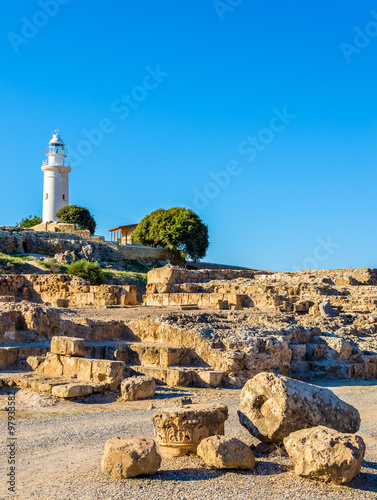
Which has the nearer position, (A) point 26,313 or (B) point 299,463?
(B) point 299,463

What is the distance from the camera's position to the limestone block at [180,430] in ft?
19.8

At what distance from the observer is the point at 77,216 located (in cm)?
5294

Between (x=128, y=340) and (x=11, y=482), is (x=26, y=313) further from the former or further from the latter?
(x=11, y=482)

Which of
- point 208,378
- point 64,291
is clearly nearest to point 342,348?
point 208,378

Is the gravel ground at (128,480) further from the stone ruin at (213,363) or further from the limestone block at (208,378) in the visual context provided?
the limestone block at (208,378)

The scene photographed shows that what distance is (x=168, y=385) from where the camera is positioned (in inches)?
417

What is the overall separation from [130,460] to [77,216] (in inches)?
1926

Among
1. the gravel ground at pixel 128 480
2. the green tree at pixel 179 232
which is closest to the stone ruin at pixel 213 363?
the gravel ground at pixel 128 480

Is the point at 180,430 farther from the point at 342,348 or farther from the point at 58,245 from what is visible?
the point at 58,245

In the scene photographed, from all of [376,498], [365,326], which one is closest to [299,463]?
[376,498]

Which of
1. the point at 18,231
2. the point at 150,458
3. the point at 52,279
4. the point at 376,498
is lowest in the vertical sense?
the point at 376,498

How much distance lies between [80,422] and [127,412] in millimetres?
879

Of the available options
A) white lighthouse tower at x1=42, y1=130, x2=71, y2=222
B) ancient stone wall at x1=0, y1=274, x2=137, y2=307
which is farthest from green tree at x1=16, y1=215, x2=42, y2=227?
ancient stone wall at x1=0, y1=274, x2=137, y2=307

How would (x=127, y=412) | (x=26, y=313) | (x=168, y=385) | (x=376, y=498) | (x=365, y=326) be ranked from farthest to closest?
(x=365, y=326) < (x=26, y=313) < (x=168, y=385) < (x=127, y=412) < (x=376, y=498)
